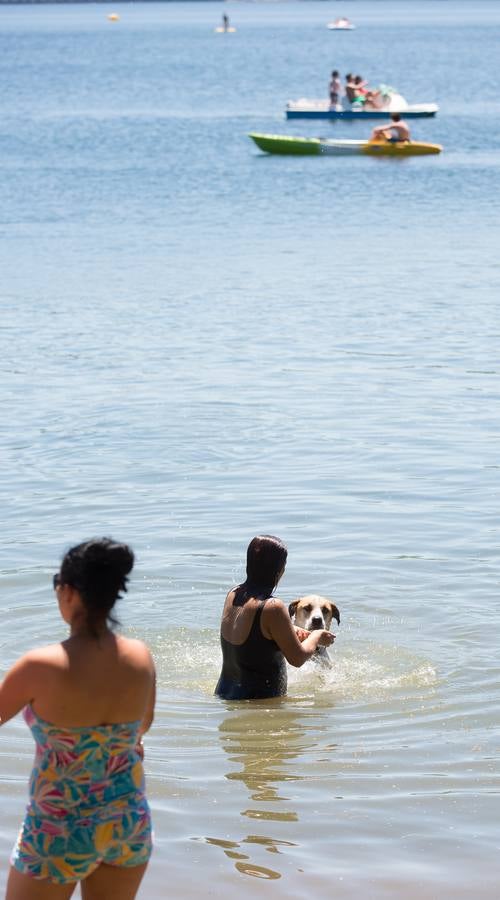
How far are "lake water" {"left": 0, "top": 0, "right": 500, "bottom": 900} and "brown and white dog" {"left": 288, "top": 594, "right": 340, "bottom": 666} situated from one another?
18cm

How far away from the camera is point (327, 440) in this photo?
1513cm

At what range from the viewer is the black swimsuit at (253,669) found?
26.4ft

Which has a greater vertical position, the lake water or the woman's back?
the woman's back

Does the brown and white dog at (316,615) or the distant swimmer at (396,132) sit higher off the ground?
the distant swimmer at (396,132)

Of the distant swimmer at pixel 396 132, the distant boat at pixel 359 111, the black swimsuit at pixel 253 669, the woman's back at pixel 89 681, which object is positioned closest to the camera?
the woman's back at pixel 89 681

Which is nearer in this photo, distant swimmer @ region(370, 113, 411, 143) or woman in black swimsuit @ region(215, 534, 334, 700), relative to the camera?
woman in black swimsuit @ region(215, 534, 334, 700)

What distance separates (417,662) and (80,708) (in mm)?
5329

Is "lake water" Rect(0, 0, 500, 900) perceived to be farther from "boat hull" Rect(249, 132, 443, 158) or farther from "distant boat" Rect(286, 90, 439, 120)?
"distant boat" Rect(286, 90, 439, 120)

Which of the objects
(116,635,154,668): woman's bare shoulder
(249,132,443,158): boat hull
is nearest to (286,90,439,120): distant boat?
A: (249,132,443,158): boat hull

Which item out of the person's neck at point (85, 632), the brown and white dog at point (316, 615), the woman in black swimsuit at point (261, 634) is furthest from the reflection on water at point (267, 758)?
the person's neck at point (85, 632)

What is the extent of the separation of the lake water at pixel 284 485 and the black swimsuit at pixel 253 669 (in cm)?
10

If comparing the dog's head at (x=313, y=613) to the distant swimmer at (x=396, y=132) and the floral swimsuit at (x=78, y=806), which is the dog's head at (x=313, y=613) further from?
the distant swimmer at (x=396, y=132)

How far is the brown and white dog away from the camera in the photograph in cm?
882

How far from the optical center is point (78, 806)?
4.40 meters
